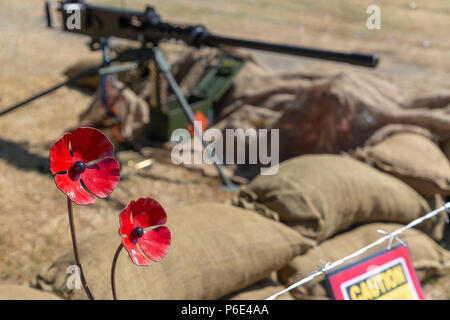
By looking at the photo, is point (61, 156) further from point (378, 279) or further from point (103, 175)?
point (378, 279)

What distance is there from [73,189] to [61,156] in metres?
0.07

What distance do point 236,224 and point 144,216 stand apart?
1508 mm

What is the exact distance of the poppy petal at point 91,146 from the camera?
0.97 metres

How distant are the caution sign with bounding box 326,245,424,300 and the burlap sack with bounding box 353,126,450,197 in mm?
1685

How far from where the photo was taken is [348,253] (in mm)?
2879

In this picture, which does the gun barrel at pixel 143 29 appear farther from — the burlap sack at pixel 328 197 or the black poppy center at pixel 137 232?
the black poppy center at pixel 137 232

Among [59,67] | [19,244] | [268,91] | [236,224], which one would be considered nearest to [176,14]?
[59,67]

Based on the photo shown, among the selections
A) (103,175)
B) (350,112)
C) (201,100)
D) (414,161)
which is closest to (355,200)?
(414,161)

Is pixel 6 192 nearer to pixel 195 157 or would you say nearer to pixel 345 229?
pixel 195 157

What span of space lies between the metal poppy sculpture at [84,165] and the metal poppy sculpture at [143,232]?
8 cm

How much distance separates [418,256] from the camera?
9.92ft

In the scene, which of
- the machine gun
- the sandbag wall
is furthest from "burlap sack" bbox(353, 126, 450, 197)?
the machine gun

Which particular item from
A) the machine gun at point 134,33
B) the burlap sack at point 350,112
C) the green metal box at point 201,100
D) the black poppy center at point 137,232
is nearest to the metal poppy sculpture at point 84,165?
the black poppy center at point 137,232

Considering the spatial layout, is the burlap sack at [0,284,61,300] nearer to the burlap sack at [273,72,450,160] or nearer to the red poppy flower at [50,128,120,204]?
the red poppy flower at [50,128,120,204]
